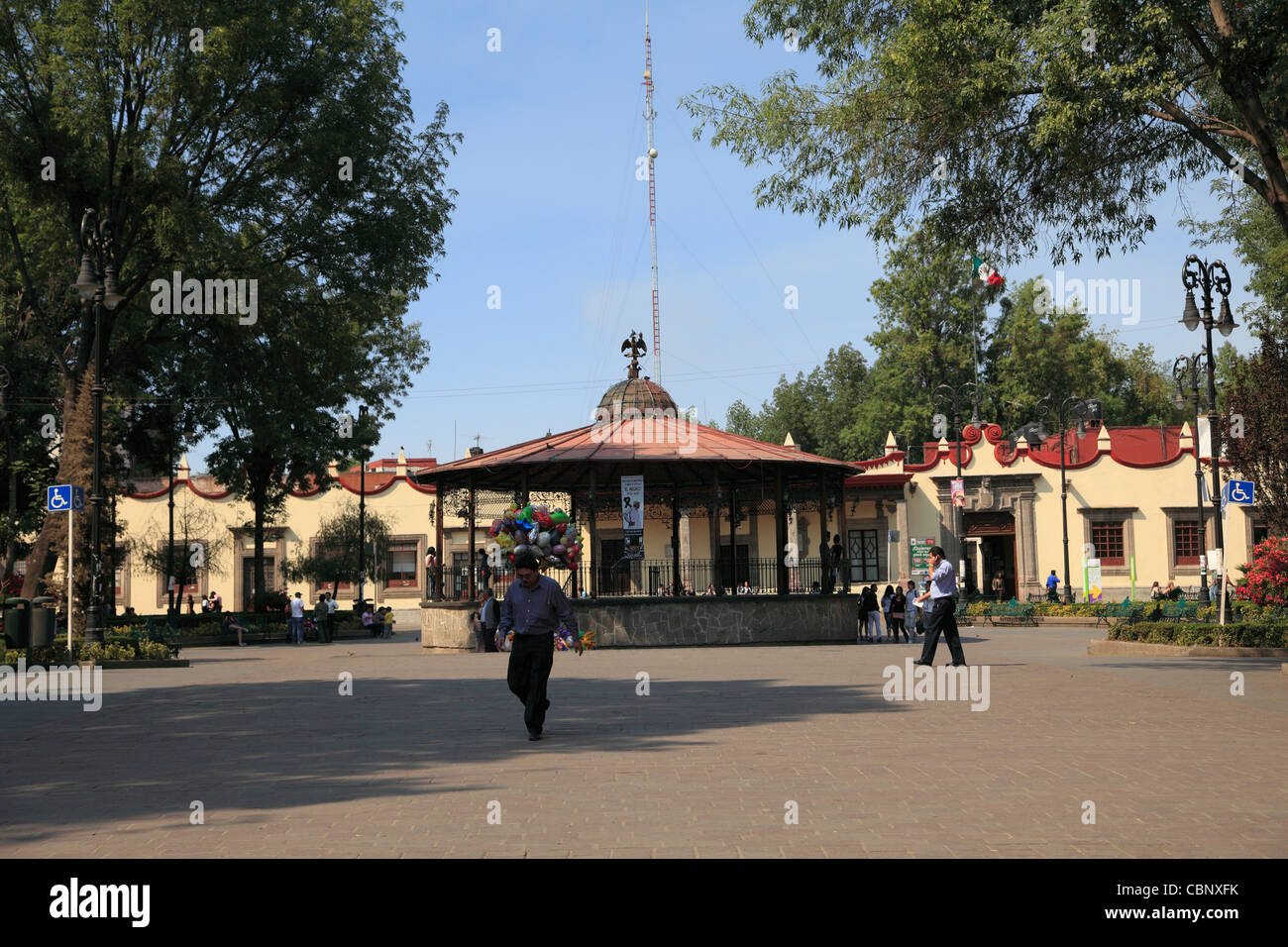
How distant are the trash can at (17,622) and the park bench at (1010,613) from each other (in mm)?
30211

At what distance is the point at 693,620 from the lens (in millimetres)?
29516

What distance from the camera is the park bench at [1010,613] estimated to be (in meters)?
40.3

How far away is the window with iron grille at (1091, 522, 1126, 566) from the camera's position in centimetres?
4862

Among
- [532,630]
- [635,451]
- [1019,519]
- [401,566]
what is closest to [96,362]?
[635,451]

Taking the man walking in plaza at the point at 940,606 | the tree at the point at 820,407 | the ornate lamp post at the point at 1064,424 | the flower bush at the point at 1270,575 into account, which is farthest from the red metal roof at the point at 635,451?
the tree at the point at 820,407

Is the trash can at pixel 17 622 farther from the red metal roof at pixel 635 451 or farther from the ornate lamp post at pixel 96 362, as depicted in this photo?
the red metal roof at pixel 635 451

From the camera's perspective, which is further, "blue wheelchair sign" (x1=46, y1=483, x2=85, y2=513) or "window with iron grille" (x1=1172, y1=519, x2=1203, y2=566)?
"window with iron grille" (x1=1172, y1=519, x2=1203, y2=566)

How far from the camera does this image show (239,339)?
29781 mm

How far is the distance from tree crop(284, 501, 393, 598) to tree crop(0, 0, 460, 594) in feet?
67.9

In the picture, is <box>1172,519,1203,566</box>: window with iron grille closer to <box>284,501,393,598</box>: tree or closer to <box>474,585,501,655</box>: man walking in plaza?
<box>474,585,501,655</box>: man walking in plaza

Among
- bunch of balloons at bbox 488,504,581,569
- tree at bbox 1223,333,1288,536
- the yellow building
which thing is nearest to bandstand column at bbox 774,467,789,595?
bunch of balloons at bbox 488,504,581,569

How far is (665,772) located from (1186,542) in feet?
148

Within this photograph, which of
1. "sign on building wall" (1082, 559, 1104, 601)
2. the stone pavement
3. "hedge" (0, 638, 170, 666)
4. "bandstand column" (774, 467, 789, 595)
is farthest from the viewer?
"sign on building wall" (1082, 559, 1104, 601)
